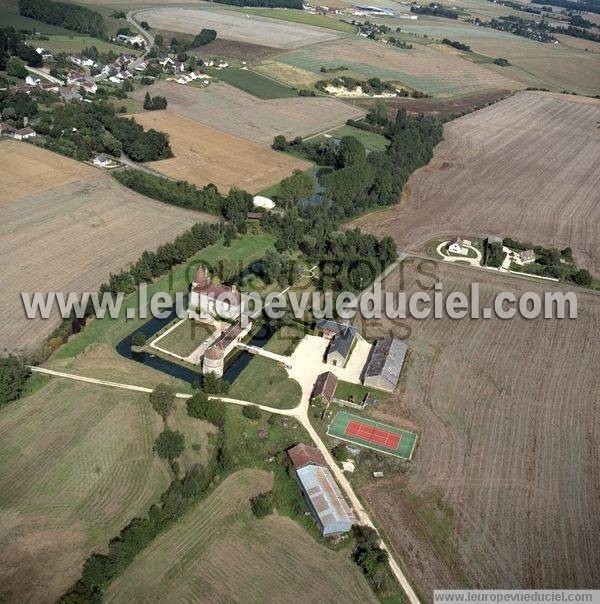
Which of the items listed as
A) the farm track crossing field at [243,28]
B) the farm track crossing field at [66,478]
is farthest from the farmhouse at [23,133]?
the farm track crossing field at [243,28]

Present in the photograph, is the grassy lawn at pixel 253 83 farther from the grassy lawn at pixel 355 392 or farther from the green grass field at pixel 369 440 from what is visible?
the green grass field at pixel 369 440

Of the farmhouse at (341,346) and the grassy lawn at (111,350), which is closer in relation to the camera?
the grassy lawn at (111,350)

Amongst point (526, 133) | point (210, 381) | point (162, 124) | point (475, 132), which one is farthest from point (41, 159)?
point (526, 133)

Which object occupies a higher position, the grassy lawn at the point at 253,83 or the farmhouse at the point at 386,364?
the grassy lawn at the point at 253,83

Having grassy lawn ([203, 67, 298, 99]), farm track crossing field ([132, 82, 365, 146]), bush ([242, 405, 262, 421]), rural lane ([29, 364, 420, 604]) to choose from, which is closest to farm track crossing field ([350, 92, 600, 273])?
farm track crossing field ([132, 82, 365, 146])

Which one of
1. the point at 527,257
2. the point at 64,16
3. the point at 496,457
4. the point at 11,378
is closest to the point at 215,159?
the point at 527,257

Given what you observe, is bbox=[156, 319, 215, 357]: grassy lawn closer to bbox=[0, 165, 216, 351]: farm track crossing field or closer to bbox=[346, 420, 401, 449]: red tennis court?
bbox=[0, 165, 216, 351]: farm track crossing field

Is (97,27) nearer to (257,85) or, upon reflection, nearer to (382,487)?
(257,85)
